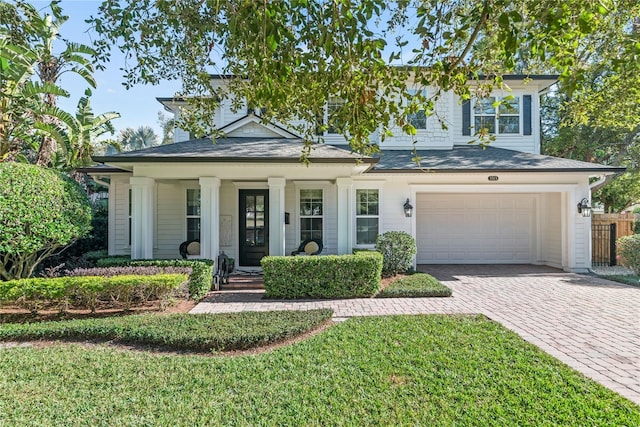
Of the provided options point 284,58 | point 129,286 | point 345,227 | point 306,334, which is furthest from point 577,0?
point 129,286

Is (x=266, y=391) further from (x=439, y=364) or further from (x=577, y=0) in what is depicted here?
(x=577, y=0)

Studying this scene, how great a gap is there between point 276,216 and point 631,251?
1061 cm

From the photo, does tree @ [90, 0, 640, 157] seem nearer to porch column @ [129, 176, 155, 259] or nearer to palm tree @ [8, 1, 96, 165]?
palm tree @ [8, 1, 96, 165]

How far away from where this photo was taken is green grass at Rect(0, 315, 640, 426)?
130 inches

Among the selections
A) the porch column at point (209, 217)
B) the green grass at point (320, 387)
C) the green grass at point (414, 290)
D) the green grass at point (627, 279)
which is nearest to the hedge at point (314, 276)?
the green grass at point (414, 290)

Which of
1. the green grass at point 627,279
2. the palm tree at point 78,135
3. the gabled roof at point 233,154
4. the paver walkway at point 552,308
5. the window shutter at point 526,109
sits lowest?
the paver walkway at point 552,308

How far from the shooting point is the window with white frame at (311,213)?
11641 mm

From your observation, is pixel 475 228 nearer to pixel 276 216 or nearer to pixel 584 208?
pixel 584 208

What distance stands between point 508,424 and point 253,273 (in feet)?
28.6

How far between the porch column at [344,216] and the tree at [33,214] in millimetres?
6144

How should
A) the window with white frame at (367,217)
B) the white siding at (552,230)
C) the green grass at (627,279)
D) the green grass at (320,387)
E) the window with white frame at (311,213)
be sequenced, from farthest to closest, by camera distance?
1. the white siding at (552,230)
2. the window with white frame at (311,213)
3. the window with white frame at (367,217)
4. the green grass at (627,279)
5. the green grass at (320,387)

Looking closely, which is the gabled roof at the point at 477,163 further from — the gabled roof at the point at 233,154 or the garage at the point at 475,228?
the gabled roof at the point at 233,154

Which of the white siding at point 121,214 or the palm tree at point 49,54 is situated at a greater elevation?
the palm tree at point 49,54

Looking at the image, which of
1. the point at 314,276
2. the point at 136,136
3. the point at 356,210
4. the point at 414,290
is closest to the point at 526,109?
the point at 356,210
